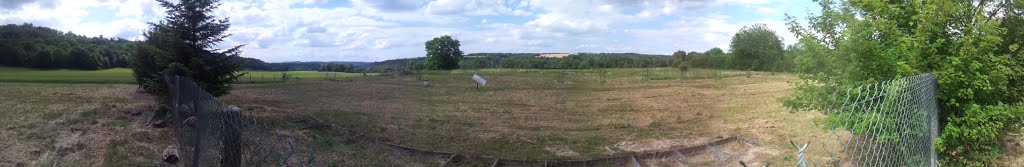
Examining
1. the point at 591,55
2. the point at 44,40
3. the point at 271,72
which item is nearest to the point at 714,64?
the point at 591,55

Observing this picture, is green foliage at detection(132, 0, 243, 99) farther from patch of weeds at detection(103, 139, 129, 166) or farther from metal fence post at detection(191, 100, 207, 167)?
metal fence post at detection(191, 100, 207, 167)

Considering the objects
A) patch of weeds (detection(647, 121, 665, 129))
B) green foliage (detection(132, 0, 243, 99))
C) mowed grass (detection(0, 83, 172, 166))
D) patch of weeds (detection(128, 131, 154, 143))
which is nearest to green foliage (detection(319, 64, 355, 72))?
mowed grass (detection(0, 83, 172, 166))

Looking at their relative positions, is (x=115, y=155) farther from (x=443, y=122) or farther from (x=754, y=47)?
(x=754, y=47)

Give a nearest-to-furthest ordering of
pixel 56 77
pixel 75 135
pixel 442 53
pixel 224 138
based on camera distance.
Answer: pixel 224 138 < pixel 75 135 < pixel 56 77 < pixel 442 53

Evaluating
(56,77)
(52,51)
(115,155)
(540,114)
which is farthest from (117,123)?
(52,51)

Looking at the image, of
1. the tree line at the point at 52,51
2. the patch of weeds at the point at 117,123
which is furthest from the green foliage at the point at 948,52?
the tree line at the point at 52,51

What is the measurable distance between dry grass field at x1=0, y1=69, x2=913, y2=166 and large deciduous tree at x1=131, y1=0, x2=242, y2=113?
143 cm

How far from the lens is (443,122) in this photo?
1596cm

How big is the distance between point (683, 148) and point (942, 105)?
4.78 metres

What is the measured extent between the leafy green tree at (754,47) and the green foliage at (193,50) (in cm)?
3886

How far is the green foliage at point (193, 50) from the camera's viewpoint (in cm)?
1337

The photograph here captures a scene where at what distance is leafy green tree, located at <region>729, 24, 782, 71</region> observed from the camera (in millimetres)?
44500

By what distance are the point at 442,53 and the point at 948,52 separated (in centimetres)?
3770

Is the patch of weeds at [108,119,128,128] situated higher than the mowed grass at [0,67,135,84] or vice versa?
the mowed grass at [0,67,135,84]
